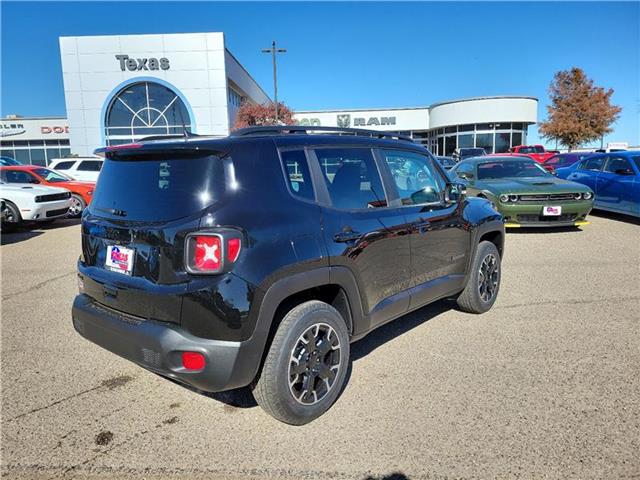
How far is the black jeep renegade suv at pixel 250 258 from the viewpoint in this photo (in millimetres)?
2447

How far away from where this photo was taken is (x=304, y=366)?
112 inches

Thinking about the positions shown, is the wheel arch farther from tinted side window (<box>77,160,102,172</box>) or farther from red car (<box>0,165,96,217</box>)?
tinted side window (<box>77,160,102,172</box>)

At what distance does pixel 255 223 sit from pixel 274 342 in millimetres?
724

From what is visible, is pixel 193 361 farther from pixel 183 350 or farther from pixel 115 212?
pixel 115 212

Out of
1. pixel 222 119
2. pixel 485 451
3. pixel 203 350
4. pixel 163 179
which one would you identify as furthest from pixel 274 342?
pixel 222 119

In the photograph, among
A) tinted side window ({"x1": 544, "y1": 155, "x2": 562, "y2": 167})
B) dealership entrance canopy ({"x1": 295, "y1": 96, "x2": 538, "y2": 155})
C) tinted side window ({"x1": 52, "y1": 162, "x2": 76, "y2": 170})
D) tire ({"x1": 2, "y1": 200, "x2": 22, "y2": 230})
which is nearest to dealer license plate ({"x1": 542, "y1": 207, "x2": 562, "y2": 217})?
tire ({"x1": 2, "y1": 200, "x2": 22, "y2": 230})

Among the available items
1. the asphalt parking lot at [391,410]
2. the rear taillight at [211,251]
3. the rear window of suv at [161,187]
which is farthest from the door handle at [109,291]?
the asphalt parking lot at [391,410]

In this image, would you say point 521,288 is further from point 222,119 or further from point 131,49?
point 131,49

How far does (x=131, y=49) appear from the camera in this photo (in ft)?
99.2

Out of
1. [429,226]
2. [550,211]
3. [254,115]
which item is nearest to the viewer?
[429,226]

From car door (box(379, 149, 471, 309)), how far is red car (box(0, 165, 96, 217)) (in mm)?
10953

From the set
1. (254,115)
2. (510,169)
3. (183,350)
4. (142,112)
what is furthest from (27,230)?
(254,115)

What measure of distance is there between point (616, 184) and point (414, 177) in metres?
8.87

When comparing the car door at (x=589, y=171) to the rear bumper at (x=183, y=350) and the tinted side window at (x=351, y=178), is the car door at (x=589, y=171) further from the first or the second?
the rear bumper at (x=183, y=350)
